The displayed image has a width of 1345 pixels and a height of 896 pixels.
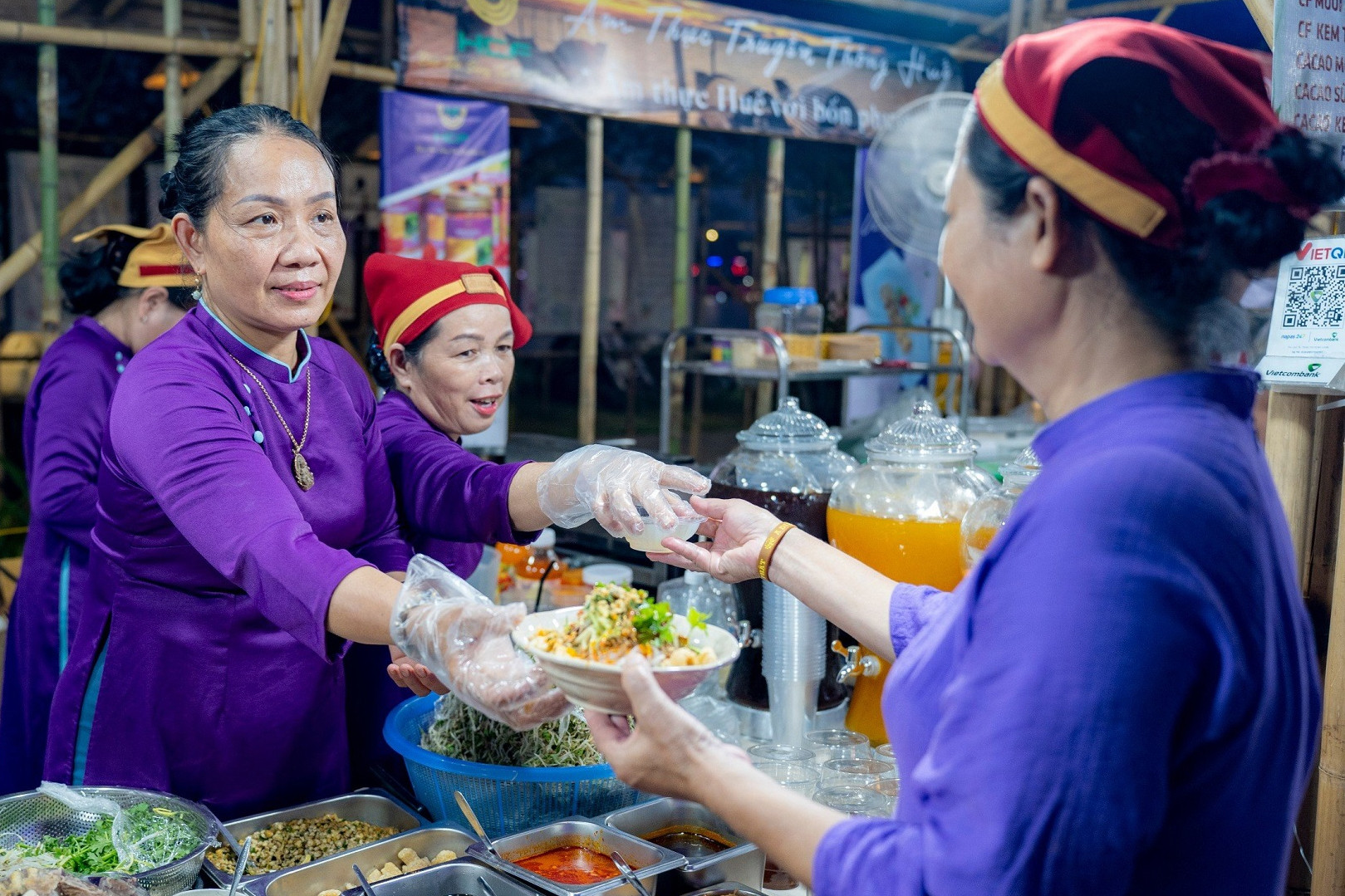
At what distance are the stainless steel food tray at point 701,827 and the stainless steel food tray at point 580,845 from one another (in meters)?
0.03

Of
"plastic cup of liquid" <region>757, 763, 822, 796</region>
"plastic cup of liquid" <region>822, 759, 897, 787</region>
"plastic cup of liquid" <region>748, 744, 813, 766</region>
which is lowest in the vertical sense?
"plastic cup of liquid" <region>748, 744, 813, 766</region>

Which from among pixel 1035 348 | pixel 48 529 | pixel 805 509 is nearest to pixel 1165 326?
pixel 1035 348

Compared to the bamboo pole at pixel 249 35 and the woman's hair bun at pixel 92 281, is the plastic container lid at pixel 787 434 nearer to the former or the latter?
the woman's hair bun at pixel 92 281

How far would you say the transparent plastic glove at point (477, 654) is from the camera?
1397 millimetres

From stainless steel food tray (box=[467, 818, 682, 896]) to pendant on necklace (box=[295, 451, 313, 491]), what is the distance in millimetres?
677

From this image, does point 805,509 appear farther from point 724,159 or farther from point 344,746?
point 724,159

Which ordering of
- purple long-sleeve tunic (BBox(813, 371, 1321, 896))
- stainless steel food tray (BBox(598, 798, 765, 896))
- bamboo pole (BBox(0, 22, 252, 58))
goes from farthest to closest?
bamboo pole (BBox(0, 22, 252, 58)), stainless steel food tray (BBox(598, 798, 765, 896)), purple long-sleeve tunic (BBox(813, 371, 1321, 896))

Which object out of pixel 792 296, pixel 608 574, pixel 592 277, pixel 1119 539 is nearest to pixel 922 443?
pixel 608 574

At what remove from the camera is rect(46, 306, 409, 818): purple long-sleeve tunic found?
175cm

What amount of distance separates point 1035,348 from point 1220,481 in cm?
21

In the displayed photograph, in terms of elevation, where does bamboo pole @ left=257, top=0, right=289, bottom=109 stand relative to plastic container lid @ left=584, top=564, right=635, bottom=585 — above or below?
above

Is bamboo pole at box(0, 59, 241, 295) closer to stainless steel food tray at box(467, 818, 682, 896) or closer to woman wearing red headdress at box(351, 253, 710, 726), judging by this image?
woman wearing red headdress at box(351, 253, 710, 726)

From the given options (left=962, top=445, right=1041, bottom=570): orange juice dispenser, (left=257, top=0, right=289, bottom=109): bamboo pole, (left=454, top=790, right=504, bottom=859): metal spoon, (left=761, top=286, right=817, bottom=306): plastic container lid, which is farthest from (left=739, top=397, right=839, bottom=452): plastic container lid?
(left=257, top=0, right=289, bottom=109): bamboo pole

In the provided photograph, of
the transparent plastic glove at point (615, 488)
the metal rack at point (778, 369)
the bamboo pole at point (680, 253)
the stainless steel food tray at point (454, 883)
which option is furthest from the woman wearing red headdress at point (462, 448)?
the bamboo pole at point (680, 253)
